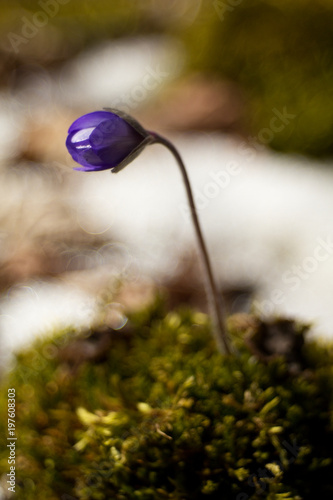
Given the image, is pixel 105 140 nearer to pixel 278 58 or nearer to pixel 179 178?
pixel 179 178

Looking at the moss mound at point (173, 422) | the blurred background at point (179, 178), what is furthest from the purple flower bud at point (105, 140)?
the blurred background at point (179, 178)

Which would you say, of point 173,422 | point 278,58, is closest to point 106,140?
point 173,422

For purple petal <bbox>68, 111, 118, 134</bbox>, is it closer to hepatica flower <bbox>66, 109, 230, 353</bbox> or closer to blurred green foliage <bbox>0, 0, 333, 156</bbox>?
hepatica flower <bbox>66, 109, 230, 353</bbox>

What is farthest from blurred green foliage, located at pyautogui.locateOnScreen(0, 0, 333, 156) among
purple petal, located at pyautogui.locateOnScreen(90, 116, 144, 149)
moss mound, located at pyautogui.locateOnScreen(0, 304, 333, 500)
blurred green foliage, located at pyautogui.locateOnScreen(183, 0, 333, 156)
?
purple petal, located at pyautogui.locateOnScreen(90, 116, 144, 149)

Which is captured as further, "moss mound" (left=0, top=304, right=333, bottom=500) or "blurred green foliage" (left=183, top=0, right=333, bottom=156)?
"blurred green foliage" (left=183, top=0, right=333, bottom=156)

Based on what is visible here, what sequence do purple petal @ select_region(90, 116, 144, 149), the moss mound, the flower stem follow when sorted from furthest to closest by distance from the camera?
1. the moss mound
2. the flower stem
3. purple petal @ select_region(90, 116, 144, 149)

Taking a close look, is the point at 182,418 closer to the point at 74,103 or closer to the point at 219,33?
the point at 74,103
